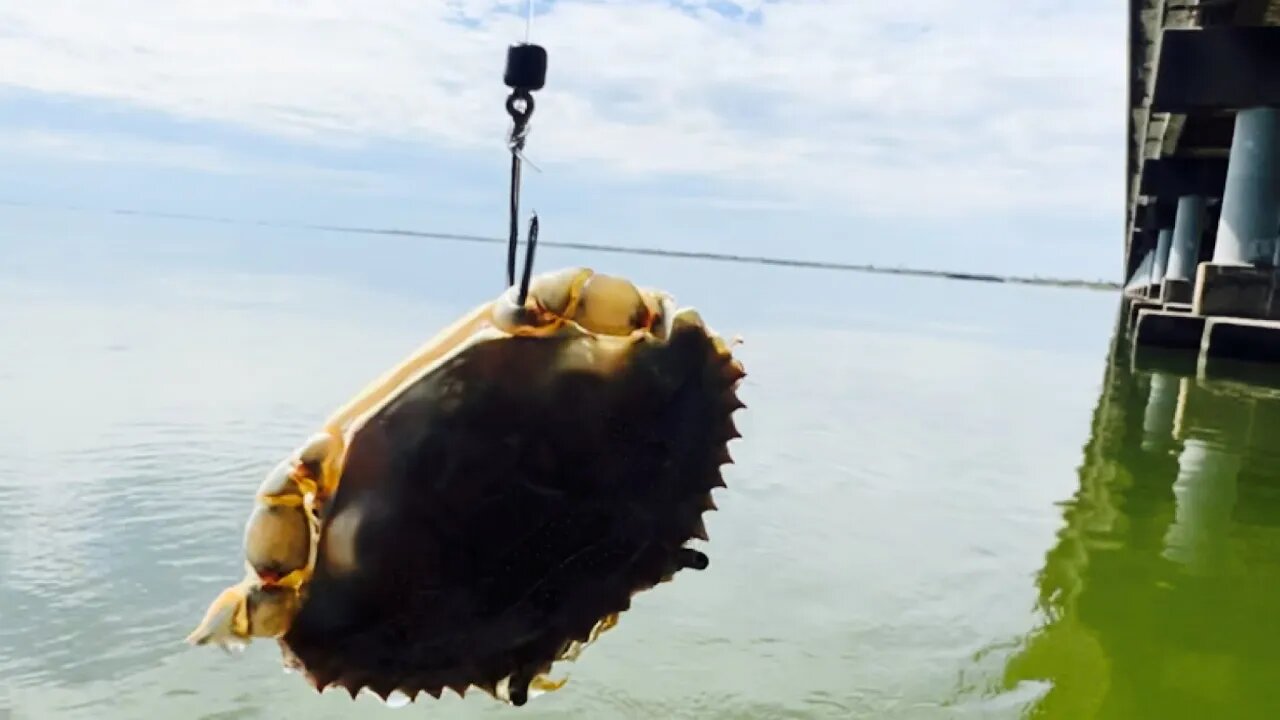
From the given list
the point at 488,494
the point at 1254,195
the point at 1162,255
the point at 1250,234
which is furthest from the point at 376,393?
the point at 1162,255

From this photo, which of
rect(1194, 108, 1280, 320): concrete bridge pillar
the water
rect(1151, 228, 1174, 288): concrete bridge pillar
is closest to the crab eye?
the water

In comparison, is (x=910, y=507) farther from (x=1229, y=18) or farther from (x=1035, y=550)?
(x=1229, y=18)

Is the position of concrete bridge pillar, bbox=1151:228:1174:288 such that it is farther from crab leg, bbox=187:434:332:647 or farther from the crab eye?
crab leg, bbox=187:434:332:647

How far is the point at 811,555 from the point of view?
8000 mm

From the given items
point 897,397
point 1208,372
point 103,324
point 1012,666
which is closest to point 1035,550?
point 1012,666

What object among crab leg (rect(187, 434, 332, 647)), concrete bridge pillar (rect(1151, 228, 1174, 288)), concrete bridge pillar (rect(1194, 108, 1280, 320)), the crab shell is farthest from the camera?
concrete bridge pillar (rect(1151, 228, 1174, 288))

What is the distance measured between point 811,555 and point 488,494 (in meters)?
5.89

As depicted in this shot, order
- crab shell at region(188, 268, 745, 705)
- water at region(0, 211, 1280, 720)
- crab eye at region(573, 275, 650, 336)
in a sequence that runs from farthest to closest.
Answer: water at region(0, 211, 1280, 720)
crab eye at region(573, 275, 650, 336)
crab shell at region(188, 268, 745, 705)

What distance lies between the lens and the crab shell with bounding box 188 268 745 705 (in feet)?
7.46

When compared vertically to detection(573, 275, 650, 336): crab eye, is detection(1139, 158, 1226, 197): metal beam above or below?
above

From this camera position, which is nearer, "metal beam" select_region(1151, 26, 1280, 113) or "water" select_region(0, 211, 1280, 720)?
"water" select_region(0, 211, 1280, 720)

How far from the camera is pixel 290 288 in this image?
40.8m

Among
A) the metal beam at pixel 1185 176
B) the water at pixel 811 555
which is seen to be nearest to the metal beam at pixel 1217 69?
the water at pixel 811 555

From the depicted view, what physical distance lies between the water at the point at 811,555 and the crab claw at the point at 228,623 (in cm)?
293
